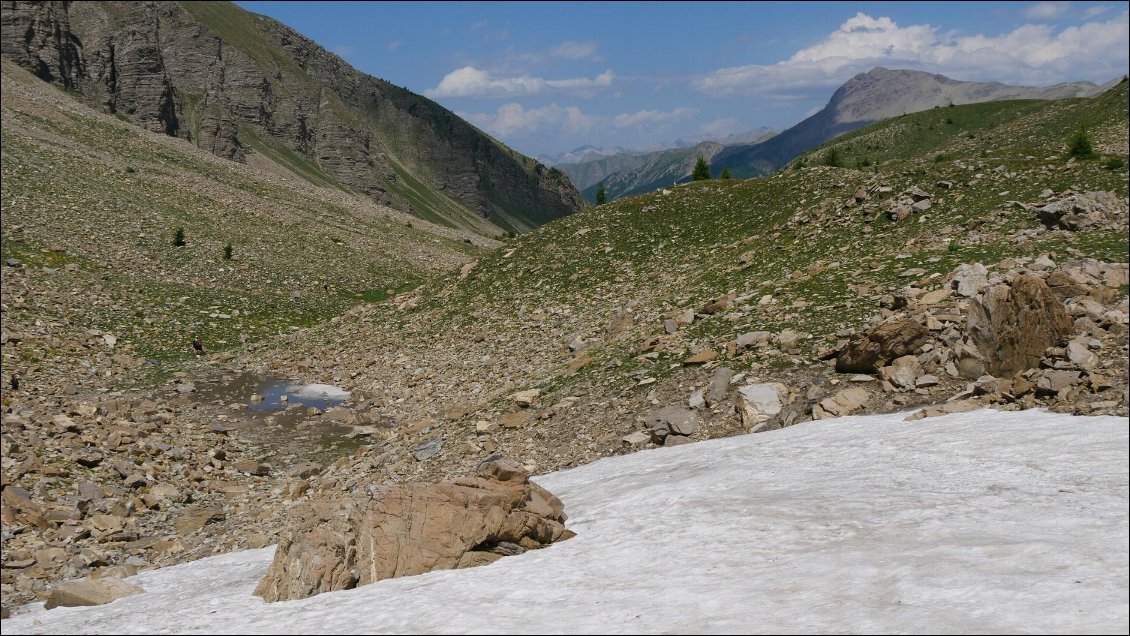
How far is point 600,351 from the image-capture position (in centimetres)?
2566

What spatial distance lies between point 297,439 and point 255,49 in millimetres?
194949

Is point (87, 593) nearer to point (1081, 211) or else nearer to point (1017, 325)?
point (1017, 325)

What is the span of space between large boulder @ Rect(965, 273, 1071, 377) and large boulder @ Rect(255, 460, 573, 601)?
35.8 feet

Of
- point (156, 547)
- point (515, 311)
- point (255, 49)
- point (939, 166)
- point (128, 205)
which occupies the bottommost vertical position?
point (156, 547)

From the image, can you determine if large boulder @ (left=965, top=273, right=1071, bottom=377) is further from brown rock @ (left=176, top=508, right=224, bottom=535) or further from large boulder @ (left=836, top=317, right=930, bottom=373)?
brown rock @ (left=176, top=508, right=224, bottom=535)

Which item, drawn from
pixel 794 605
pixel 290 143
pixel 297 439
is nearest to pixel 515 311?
pixel 297 439

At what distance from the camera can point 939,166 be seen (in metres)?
32.3

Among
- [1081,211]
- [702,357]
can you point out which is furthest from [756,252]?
[1081,211]

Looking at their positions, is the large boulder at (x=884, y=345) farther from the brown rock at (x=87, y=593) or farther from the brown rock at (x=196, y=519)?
the brown rock at (x=196, y=519)

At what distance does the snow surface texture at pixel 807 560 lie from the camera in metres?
8.05

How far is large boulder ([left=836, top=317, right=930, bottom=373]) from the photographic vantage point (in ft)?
59.0

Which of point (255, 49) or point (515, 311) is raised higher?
point (255, 49)

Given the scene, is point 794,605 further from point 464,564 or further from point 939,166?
point 939,166

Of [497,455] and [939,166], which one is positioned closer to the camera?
[497,455]
